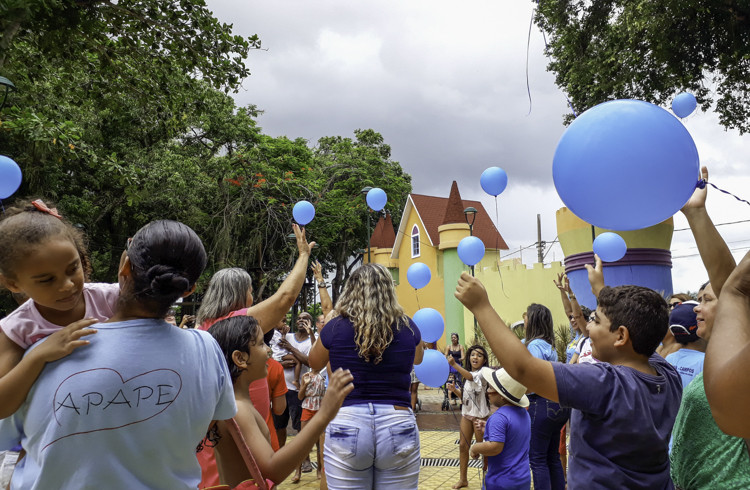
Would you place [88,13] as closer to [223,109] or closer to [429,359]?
[429,359]

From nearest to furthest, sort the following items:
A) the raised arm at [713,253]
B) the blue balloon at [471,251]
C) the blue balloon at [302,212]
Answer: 1. the raised arm at [713,253]
2. the blue balloon at [302,212]
3. the blue balloon at [471,251]

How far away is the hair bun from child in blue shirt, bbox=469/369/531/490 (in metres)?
2.77

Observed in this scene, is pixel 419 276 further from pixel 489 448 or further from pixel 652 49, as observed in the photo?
pixel 652 49

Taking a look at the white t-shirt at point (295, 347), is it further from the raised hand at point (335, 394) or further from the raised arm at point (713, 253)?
the raised arm at point (713, 253)

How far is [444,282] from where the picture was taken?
24.5 m

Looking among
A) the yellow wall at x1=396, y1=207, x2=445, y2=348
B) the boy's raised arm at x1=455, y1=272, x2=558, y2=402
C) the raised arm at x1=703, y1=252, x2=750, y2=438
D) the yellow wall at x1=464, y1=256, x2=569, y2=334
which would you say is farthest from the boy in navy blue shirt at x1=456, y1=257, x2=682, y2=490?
the yellow wall at x1=396, y1=207, x2=445, y2=348

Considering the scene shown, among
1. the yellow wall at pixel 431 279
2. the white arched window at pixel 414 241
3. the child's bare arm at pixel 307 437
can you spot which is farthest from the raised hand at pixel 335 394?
the white arched window at pixel 414 241

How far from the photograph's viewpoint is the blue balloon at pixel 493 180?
246 inches

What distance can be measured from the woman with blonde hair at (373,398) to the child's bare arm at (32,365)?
187 centimetres

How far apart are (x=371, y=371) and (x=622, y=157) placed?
1770mm

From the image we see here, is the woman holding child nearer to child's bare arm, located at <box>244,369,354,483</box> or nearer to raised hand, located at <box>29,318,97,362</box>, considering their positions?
raised hand, located at <box>29,318,97,362</box>

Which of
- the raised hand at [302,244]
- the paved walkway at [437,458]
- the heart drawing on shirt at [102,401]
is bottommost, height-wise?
the paved walkway at [437,458]

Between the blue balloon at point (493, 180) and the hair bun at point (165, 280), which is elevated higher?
the blue balloon at point (493, 180)

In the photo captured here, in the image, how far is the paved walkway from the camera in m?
6.48
